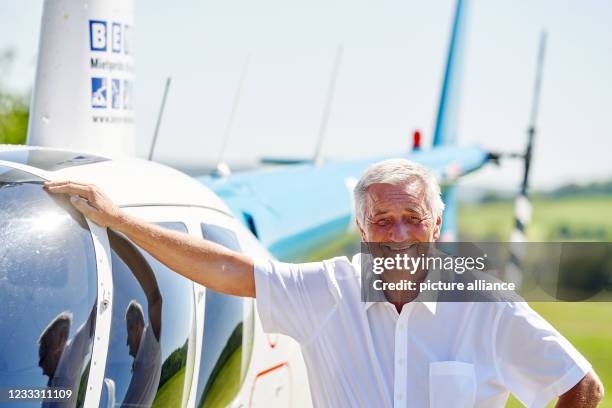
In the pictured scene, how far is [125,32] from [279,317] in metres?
1.62

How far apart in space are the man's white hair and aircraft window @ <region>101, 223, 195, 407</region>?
56 cm

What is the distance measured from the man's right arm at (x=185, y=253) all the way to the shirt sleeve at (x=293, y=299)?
42 millimetres

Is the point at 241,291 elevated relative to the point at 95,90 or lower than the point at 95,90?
lower

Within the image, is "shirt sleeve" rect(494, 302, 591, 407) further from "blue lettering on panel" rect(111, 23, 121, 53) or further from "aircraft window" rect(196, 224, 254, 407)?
"blue lettering on panel" rect(111, 23, 121, 53)

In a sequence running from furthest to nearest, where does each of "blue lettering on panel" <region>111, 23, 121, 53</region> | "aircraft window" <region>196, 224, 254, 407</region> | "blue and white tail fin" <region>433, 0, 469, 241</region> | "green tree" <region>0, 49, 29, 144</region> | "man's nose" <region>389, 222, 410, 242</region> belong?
"green tree" <region>0, 49, 29, 144</region> → "blue and white tail fin" <region>433, 0, 469, 241</region> → "blue lettering on panel" <region>111, 23, 121, 53</region> → "aircraft window" <region>196, 224, 254, 407</region> → "man's nose" <region>389, 222, 410, 242</region>

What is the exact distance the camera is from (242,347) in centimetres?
297

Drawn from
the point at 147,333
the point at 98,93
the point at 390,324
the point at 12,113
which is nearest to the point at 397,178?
the point at 390,324

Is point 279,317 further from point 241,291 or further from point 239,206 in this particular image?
point 239,206

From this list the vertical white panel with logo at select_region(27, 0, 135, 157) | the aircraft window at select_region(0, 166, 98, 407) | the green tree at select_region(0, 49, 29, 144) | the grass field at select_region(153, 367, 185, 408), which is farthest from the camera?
the green tree at select_region(0, 49, 29, 144)

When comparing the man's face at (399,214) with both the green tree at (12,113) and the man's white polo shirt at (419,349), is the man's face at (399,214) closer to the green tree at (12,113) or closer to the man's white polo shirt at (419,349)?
the man's white polo shirt at (419,349)

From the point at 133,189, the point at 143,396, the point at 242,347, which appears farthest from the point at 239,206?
the point at 143,396

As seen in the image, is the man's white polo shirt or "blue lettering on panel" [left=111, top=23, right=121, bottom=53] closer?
the man's white polo shirt

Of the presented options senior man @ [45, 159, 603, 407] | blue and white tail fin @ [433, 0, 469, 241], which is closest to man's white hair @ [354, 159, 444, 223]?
senior man @ [45, 159, 603, 407]

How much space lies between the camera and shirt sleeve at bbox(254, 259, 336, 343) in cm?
227
